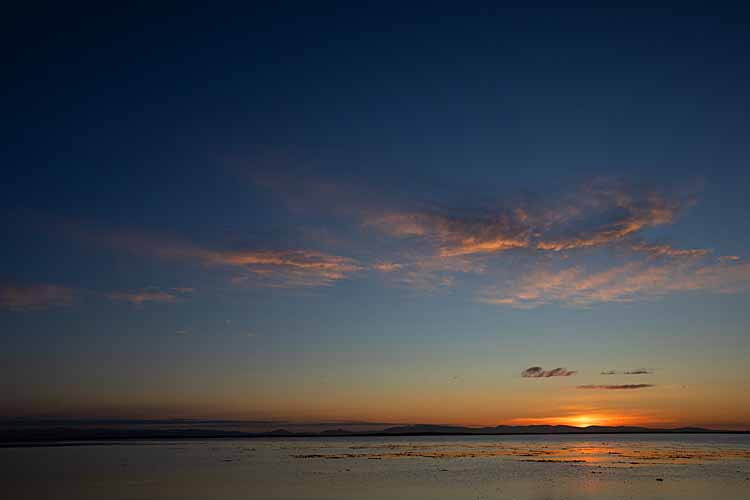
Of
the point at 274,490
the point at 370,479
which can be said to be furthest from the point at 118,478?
the point at 370,479

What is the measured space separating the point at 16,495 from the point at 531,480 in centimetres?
3243

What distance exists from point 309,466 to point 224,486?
18095 mm

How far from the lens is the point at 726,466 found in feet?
181

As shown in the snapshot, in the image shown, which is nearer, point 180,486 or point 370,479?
point 180,486

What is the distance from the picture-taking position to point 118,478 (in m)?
43.5

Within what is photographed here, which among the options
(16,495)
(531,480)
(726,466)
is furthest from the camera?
(726,466)

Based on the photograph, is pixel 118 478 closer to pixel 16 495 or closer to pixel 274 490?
pixel 16 495

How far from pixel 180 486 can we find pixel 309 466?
18830mm

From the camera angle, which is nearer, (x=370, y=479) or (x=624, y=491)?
(x=624, y=491)

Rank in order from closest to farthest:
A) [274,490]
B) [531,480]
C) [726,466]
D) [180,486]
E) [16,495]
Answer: [16,495], [274,490], [180,486], [531,480], [726,466]

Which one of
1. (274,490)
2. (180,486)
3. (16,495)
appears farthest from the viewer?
(180,486)

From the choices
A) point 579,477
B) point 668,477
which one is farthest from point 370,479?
point 668,477

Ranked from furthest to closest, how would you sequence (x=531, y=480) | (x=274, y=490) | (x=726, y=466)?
(x=726, y=466) → (x=531, y=480) → (x=274, y=490)

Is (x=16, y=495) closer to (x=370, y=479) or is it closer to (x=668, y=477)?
(x=370, y=479)
